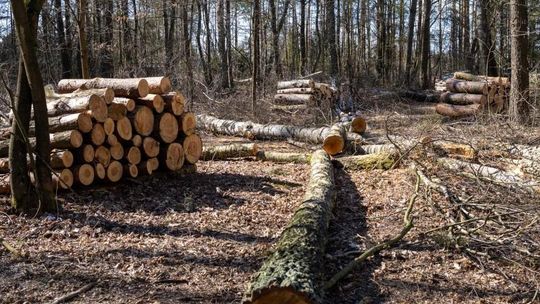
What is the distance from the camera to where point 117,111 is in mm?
6715

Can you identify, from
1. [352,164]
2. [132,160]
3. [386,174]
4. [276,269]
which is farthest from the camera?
[352,164]

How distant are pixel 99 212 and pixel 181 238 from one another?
52.7 inches

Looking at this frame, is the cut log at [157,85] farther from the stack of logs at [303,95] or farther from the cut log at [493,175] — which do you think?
the stack of logs at [303,95]

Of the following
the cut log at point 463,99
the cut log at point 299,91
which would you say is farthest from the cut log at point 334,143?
the cut log at point 299,91

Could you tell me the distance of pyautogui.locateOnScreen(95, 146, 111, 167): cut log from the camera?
6.49 metres

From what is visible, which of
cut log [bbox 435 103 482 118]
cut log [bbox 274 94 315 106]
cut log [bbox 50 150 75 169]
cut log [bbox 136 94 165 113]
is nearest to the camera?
cut log [bbox 50 150 75 169]

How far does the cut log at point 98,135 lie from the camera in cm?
642

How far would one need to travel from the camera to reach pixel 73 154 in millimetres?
6344

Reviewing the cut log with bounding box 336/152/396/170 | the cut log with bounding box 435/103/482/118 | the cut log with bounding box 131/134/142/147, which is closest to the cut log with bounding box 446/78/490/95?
the cut log with bounding box 435/103/482/118

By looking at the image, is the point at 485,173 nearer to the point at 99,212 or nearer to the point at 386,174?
the point at 386,174

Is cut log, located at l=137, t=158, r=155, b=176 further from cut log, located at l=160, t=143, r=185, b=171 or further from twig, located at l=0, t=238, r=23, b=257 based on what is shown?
twig, located at l=0, t=238, r=23, b=257

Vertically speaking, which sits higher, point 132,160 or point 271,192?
point 132,160

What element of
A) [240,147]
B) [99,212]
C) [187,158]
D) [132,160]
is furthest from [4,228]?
[240,147]

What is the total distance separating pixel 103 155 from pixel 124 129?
1.60 feet
